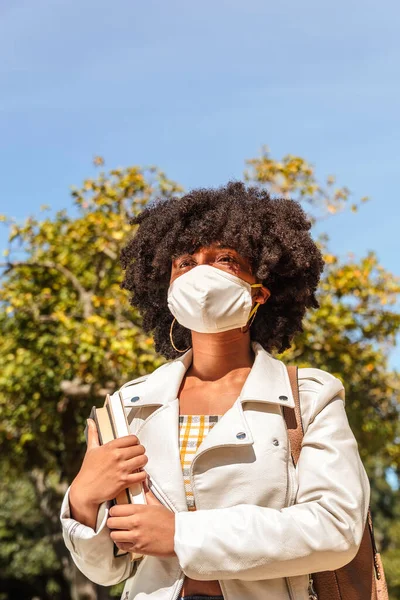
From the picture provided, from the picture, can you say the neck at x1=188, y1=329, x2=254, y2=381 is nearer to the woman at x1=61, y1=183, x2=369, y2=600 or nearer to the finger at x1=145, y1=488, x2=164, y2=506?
the woman at x1=61, y1=183, x2=369, y2=600

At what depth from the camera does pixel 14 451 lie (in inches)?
497

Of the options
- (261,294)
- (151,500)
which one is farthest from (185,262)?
(151,500)

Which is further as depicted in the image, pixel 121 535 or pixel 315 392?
pixel 315 392

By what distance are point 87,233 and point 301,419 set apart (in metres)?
7.79

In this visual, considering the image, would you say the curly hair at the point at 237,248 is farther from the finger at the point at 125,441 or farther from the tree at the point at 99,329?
the tree at the point at 99,329

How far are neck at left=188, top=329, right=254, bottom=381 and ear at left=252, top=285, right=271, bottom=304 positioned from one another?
124mm

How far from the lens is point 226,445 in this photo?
2.28m


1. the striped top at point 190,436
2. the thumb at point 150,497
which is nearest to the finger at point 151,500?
the thumb at point 150,497

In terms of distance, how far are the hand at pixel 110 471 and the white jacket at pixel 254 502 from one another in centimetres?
6

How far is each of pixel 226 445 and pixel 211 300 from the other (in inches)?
18.4

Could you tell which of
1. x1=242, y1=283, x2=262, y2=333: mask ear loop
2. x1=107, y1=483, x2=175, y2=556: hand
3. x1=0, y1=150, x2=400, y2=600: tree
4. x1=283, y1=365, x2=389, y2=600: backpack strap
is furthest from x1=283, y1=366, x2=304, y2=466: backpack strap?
x1=0, y1=150, x2=400, y2=600: tree

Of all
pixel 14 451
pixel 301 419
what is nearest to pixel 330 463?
pixel 301 419

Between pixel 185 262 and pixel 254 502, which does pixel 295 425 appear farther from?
pixel 185 262

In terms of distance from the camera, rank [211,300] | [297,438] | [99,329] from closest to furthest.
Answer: [297,438] < [211,300] < [99,329]
